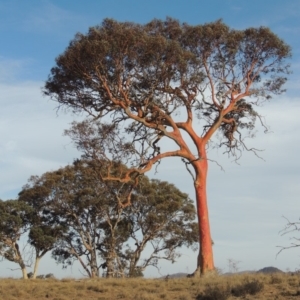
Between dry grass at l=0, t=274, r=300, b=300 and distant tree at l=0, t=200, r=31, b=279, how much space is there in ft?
64.6

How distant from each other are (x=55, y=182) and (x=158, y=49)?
767 inches

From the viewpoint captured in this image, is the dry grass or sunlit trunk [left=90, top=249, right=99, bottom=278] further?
sunlit trunk [left=90, top=249, right=99, bottom=278]

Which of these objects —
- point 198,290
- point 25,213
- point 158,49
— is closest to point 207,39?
point 158,49

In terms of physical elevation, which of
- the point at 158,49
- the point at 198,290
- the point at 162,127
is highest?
the point at 158,49

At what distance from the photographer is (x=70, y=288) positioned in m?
18.2

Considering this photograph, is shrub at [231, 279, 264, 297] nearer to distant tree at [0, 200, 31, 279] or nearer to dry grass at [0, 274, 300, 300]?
dry grass at [0, 274, 300, 300]

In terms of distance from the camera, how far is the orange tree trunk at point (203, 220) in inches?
840

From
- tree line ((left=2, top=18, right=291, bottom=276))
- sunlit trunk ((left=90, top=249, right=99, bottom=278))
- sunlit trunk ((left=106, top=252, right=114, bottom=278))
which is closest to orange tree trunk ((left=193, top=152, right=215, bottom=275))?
tree line ((left=2, top=18, right=291, bottom=276))

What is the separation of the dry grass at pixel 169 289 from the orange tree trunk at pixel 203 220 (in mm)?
1771

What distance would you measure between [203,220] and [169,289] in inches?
183

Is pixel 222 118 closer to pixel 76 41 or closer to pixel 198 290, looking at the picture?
pixel 76 41

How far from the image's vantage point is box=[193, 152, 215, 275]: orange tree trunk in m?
21.3

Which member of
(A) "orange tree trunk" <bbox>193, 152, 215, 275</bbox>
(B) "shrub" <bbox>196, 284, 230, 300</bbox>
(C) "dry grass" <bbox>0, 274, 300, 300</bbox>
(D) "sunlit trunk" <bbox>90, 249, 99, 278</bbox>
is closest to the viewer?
(B) "shrub" <bbox>196, 284, 230, 300</bbox>

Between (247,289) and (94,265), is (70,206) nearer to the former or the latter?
(94,265)
